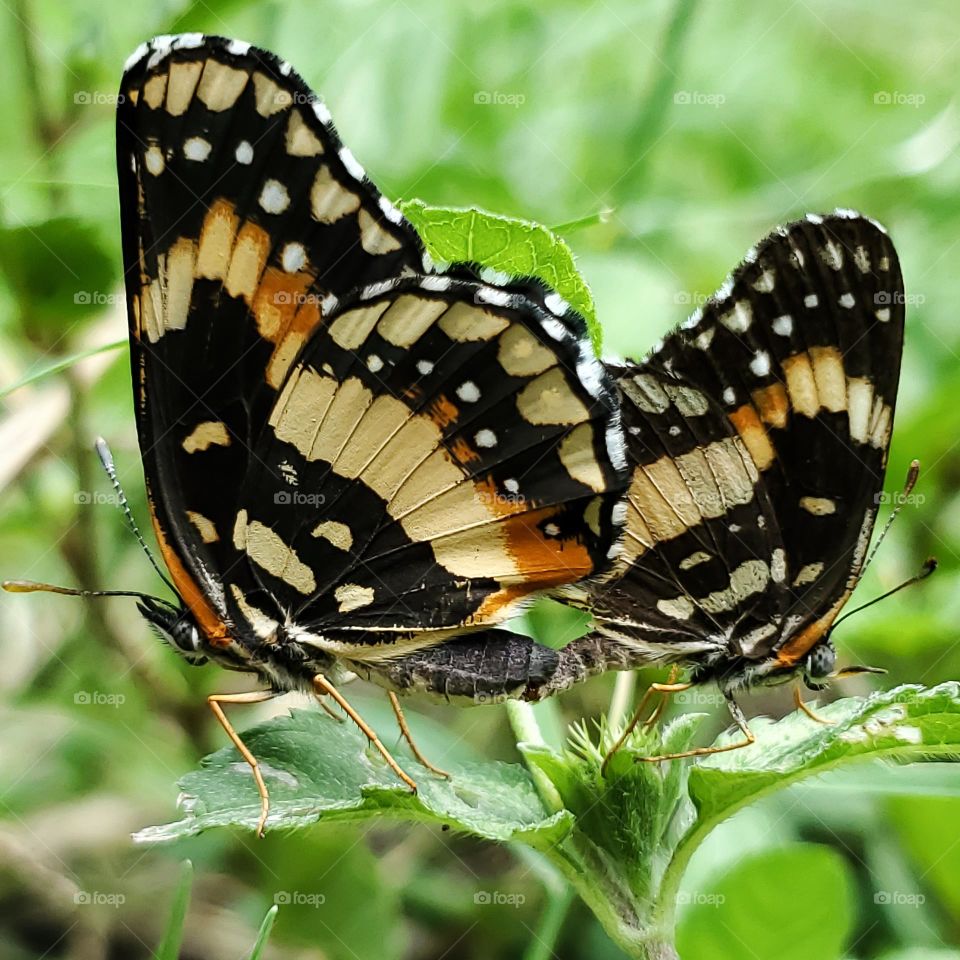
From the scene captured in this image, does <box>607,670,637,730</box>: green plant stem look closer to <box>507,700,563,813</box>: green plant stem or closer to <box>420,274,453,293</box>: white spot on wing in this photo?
<box>507,700,563,813</box>: green plant stem

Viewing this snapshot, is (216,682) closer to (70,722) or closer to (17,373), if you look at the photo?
(70,722)

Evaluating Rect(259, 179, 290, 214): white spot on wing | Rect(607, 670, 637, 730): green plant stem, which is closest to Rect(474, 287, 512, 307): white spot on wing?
Rect(259, 179, 290, 214): white spot on wing

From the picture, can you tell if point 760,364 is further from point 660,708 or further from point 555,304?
point 660,708

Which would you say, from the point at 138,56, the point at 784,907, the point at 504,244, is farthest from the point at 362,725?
the point at 138,56

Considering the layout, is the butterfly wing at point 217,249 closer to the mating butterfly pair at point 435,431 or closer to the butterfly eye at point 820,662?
the mating butterfly pair at point 435,431

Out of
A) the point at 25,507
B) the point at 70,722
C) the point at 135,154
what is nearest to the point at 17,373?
the point at 25,507
